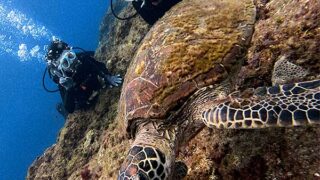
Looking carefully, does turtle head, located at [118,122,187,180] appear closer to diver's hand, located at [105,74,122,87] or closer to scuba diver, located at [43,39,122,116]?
diver's hand, located at [105,74,122,87]

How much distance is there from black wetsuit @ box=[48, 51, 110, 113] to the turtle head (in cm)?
402

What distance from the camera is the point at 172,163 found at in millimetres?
2783

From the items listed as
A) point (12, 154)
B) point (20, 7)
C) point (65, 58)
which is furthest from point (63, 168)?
point (20, 7)

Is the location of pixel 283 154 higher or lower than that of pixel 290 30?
lower

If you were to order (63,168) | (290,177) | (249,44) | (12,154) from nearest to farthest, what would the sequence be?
(290,177) → (249,44) → (63,168) → (12,154)

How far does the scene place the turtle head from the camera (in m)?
2.51

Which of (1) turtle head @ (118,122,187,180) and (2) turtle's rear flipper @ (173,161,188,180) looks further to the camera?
(2) turtle's rear flipper @ (173,161,188,180)

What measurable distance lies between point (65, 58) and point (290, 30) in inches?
189

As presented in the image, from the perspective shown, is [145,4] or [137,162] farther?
[145,4]

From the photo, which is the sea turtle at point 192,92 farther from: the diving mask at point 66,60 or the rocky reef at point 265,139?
the diving mask at point 66,60

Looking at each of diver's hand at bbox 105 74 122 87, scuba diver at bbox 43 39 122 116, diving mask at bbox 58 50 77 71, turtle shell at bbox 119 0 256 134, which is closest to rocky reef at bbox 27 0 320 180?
turtle shell at bbox 119 0 256 134

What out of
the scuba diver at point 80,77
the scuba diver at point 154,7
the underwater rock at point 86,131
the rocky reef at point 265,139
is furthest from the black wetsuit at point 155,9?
the rocky reef at point 265,139

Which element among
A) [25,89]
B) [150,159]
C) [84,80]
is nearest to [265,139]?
[150,159]

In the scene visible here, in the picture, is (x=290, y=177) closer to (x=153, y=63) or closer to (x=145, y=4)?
(x=153, y=63)
